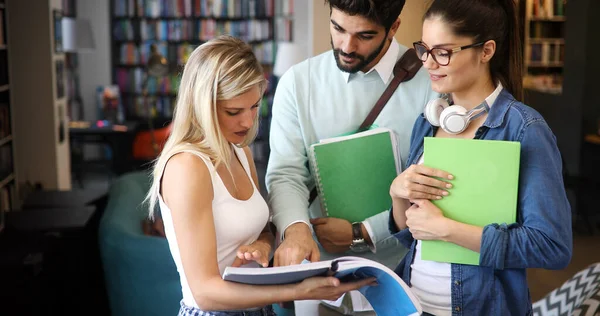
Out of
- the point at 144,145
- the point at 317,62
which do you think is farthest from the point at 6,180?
the point at 317,62

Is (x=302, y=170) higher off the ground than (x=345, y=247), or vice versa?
(x=302, y=170)

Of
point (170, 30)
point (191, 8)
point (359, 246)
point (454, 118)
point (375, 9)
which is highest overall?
point (191, 8)

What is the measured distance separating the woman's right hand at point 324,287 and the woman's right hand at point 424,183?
188 millimetres

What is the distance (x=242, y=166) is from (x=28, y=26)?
459 centimetres

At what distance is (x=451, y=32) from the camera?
4.44 ft

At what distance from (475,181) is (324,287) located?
1.19 feet

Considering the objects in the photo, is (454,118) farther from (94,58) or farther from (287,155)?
(94,58)

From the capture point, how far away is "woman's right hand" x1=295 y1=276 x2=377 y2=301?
4.27 ft

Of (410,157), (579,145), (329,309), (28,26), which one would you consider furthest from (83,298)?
(579,145)

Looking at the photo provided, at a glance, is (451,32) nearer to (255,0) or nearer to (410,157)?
(410,157)

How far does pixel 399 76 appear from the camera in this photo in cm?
162

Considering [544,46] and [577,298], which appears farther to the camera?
[544,46]

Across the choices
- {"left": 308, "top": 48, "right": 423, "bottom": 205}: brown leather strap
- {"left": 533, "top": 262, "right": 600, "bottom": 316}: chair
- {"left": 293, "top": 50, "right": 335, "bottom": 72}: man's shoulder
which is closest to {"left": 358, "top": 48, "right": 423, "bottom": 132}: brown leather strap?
{"left": 308, "top": 48, "right": 423, "bottom": 205}: brown leather strap

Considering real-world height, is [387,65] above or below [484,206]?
above
